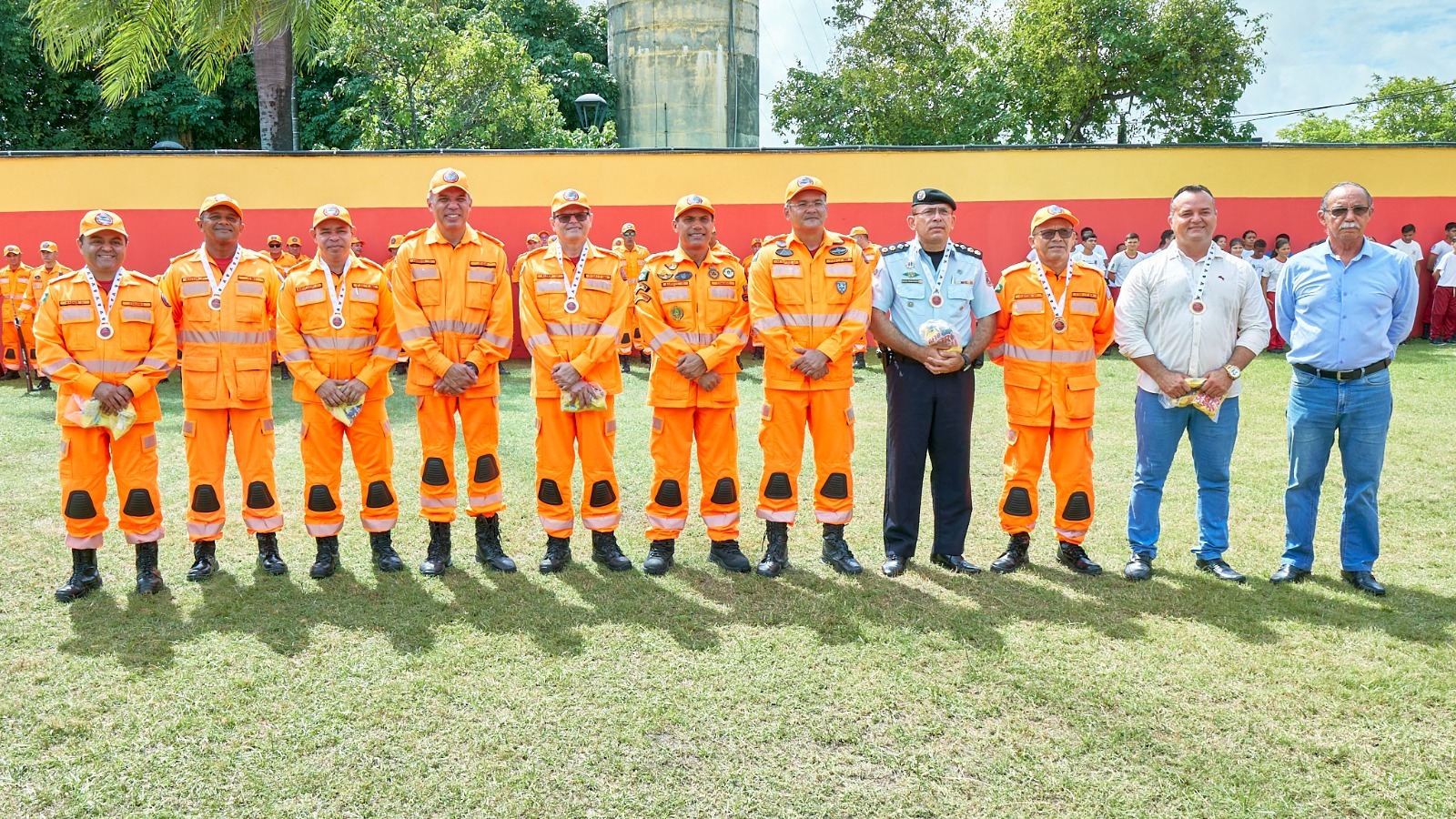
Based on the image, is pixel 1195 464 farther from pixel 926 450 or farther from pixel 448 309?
pixel 448 309

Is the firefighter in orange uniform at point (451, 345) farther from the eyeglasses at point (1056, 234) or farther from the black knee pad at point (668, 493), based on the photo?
the eyeglasses at point (1056, 234)

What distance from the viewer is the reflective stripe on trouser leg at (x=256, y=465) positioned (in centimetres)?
538

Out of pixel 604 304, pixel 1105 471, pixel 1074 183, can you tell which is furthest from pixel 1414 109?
pixel 604 304

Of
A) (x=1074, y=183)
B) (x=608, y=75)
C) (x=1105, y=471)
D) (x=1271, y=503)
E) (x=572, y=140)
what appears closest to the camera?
(x=1271, y=503)

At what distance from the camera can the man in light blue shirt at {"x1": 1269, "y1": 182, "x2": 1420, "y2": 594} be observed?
194 inches

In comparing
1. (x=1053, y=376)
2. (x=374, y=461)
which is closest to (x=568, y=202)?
(x=374, y=461)

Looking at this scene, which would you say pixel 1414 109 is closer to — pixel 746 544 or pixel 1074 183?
pixel 1074 183

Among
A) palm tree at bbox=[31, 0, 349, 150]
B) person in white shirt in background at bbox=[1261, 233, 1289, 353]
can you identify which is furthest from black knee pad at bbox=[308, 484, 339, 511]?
person in white shirt in background at bbox=[1261, 233, 1289, 353]

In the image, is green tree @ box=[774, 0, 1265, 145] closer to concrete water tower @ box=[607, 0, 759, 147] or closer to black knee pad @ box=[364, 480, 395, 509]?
concrete water tower @ box=[607, 0, 759, 147]

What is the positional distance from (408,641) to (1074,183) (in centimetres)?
1412

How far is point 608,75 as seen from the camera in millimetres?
30984

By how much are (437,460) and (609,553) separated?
1.10m

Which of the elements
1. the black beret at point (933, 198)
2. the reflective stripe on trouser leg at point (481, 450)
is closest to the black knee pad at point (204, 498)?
the reflective stripe on trouser leg at point (481, 450)

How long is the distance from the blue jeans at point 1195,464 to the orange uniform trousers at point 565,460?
9.57 feet
